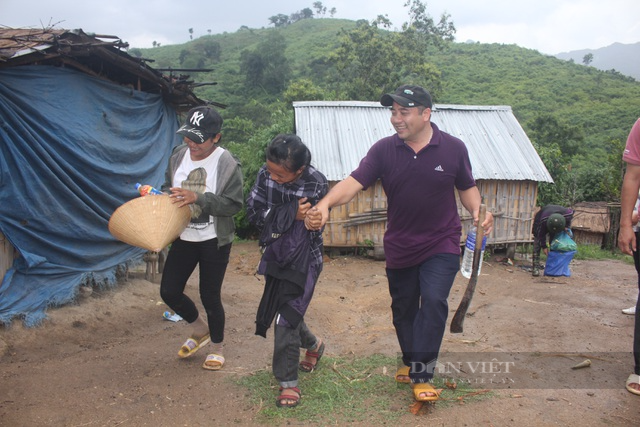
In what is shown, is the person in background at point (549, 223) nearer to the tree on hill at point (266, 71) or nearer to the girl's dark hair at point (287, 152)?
the girl's dark hair at point (287, 152)

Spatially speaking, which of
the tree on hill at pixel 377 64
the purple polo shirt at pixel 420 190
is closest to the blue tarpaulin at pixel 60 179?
the purple polo shirt at pixel 420 190

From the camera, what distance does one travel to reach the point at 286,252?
3.23m

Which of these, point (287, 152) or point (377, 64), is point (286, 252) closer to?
point (287, 152)

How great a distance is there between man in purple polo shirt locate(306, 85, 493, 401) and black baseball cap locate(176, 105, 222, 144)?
104 cm

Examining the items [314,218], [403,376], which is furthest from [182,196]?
[403,376]

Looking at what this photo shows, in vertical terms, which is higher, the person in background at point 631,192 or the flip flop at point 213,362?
the person in background at point 631,192

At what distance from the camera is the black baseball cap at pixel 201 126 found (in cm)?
353

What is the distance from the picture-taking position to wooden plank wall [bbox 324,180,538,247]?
34.4 ft

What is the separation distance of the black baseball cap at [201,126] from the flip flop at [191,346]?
1.67 metres

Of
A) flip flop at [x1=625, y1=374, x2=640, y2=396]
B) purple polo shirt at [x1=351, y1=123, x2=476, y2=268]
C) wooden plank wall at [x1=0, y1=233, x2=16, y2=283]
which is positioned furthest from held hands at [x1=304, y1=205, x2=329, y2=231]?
wooden plank wall at [x1=0, y1=233, x2=16, y2=283]

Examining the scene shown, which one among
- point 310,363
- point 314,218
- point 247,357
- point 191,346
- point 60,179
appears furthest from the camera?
point 60,179

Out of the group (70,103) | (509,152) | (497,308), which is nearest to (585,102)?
(509,152)

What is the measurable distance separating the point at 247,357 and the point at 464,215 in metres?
7.82

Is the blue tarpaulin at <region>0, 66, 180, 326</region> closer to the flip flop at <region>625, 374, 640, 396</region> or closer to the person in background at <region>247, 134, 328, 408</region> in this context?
the person in background at <region>247, 134, 328, 408</region>
